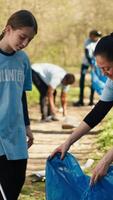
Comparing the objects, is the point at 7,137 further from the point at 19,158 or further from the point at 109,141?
the point at 109,141

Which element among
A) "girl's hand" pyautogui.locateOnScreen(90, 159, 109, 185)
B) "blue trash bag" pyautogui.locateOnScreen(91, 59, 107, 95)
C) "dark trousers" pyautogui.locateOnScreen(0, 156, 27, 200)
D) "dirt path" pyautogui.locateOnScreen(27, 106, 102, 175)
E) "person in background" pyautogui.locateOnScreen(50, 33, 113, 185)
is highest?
"person in background" pyautogui.locateOnScreen(50, 33, 113, 185)

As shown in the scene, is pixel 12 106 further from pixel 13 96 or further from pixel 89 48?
pixel 89 48

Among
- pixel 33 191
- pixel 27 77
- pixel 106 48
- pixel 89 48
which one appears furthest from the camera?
pixel 89 48

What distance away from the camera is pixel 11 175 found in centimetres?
394

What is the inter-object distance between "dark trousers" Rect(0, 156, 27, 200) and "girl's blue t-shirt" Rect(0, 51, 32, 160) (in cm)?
5

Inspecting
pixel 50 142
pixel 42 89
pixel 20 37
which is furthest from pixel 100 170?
pixel 42 89

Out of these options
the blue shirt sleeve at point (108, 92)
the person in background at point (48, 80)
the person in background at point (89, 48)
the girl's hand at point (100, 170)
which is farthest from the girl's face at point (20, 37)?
the person in background at point (89, 48)

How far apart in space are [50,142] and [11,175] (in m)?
5.11

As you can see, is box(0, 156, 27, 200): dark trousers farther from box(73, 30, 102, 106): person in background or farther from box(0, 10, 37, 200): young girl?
box(73, 30, 102, 106): person in background

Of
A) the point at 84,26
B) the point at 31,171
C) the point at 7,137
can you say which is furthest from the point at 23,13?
the point at 84,26

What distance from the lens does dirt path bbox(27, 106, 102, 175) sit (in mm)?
7548

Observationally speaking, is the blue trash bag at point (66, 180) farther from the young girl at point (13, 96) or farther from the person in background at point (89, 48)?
the person in background at point (89, 48)

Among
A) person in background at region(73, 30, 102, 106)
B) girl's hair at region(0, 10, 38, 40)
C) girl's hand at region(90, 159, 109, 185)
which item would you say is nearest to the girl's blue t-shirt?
girl's hair at region(0, 10, 38, 40)

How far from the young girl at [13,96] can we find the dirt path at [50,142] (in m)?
2.87
